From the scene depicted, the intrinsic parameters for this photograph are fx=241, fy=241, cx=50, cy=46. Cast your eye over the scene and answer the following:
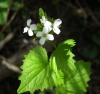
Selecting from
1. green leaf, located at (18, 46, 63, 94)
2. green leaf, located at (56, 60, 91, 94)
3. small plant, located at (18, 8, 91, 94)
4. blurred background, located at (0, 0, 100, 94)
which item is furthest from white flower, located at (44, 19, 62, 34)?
blurred background, located at (0, 0, 100, 94)

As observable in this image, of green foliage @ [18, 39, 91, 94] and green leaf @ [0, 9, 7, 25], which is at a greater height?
green leaf @ [0, 9, 7, 25]

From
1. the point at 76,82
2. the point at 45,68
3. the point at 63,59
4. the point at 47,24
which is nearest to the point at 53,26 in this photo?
the point at 47,24

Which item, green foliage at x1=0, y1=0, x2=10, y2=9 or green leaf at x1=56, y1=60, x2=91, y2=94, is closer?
green leaf at x1=56, y1=60, x2=91, y2=94

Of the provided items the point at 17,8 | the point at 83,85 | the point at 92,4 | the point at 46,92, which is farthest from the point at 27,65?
the point at 92,4

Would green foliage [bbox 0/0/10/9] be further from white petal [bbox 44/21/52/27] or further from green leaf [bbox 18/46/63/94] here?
white petal [bbox 44/21/52/27]

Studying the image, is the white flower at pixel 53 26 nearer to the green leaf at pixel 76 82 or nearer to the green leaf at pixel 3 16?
the green leaf at pixel 76 82

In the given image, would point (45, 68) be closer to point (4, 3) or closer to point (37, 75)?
point (37, 75)
